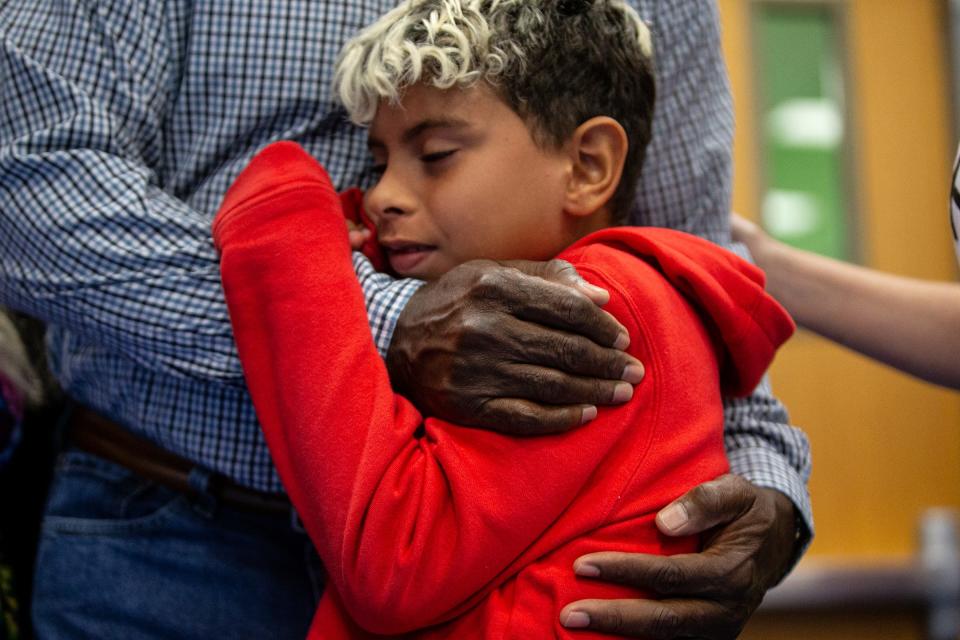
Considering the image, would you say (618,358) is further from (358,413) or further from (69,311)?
(69,311)

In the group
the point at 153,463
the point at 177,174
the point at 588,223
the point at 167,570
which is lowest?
the point at 167,570

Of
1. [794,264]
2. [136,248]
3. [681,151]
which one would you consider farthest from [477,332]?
[794,264]

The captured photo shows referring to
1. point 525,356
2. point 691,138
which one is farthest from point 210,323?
point 691,138

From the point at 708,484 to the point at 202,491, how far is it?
59 centimetres

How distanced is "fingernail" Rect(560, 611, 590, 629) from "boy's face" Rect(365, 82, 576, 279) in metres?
0.42

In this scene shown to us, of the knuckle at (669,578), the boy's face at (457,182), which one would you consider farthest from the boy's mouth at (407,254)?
the knuckle at (669,578)

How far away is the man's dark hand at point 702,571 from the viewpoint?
833 millimetres

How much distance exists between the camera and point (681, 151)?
123cm

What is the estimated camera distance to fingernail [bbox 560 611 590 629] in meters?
0.81

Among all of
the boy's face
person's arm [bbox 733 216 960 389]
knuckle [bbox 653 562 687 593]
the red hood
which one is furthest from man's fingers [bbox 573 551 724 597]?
person's arm [bbox 733 216 960 389]

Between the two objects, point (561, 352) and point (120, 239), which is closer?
point (561, 352)

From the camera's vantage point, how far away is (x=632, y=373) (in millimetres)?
858

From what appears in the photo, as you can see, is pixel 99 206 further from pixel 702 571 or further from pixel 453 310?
pixel 702 571

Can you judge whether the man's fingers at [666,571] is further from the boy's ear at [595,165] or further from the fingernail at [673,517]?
the boy's ear at [595,165]
